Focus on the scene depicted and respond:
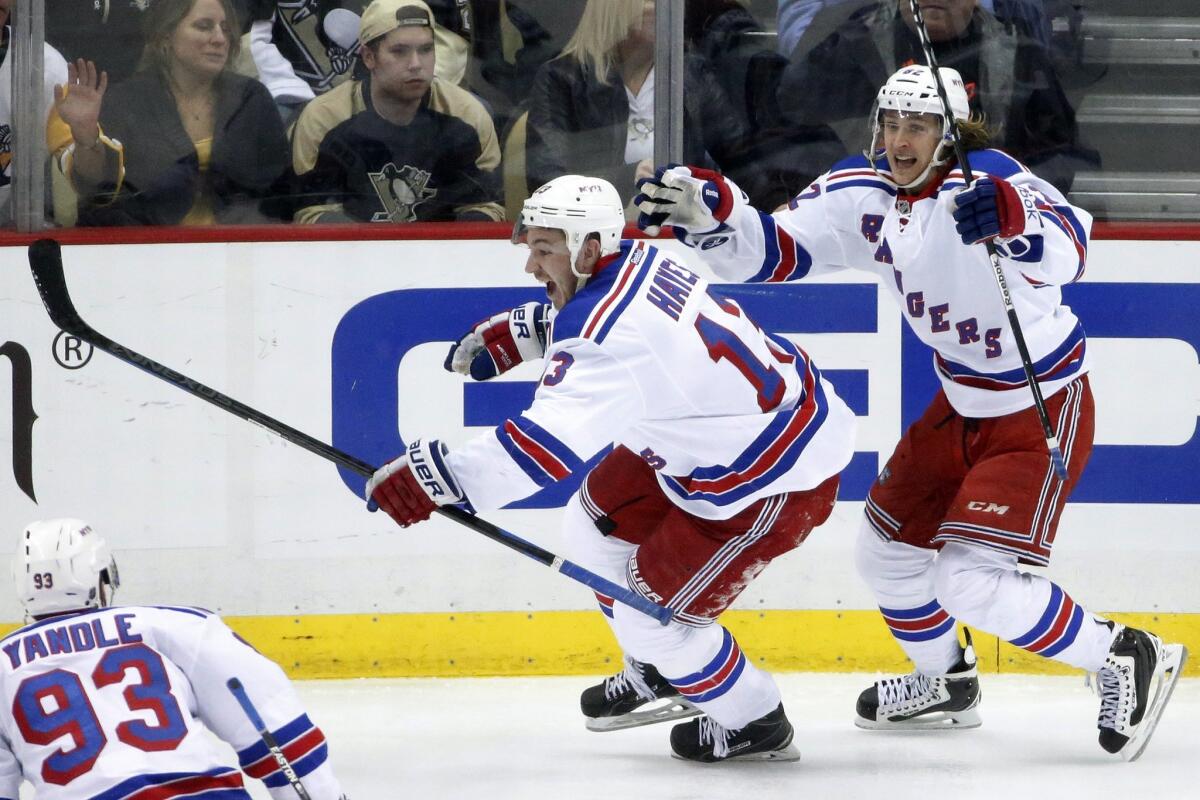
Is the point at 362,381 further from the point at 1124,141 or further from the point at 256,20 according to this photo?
the point at 1124,141

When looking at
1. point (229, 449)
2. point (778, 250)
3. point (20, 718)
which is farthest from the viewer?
point (229, 449)

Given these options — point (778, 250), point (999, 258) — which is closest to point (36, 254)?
point (778, 250)

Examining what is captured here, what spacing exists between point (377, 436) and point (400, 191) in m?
0.59

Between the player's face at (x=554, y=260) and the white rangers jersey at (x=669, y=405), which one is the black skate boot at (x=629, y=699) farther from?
the player's face at (x=554, y=260)

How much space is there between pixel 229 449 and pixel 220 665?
1.71 meters

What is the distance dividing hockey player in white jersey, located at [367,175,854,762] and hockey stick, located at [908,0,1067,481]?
0.36 m

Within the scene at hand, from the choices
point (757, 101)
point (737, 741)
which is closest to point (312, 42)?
point (757, 101)

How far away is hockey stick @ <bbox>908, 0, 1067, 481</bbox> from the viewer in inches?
127

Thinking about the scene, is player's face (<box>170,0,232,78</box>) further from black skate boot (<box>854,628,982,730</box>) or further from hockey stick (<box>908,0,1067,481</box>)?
black skate boot (<box>854,628,982,730</box>)

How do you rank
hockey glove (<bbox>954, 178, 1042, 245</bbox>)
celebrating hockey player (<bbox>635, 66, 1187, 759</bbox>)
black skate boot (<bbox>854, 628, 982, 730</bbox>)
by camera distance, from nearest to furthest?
hockey glove (<bbox>954, 178, 1042, 245</bbox>) < celebrating hockey player (<bbox>635, 66, 1187, 759</bbox>) < black skate boot (<bbox>854, 628, 982, 730</bbox>)

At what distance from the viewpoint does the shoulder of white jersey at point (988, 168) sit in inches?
131

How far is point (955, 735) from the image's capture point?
→ 3.68 meters

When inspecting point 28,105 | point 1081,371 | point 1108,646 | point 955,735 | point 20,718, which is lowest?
point 955,735

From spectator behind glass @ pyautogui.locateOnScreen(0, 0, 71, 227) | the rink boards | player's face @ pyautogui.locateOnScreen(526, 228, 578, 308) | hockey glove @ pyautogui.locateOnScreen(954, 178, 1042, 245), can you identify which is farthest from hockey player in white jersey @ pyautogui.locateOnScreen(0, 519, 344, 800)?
spectator behind glass @ pyautogui.locateOnScreen(0, 0, 71, 227)
